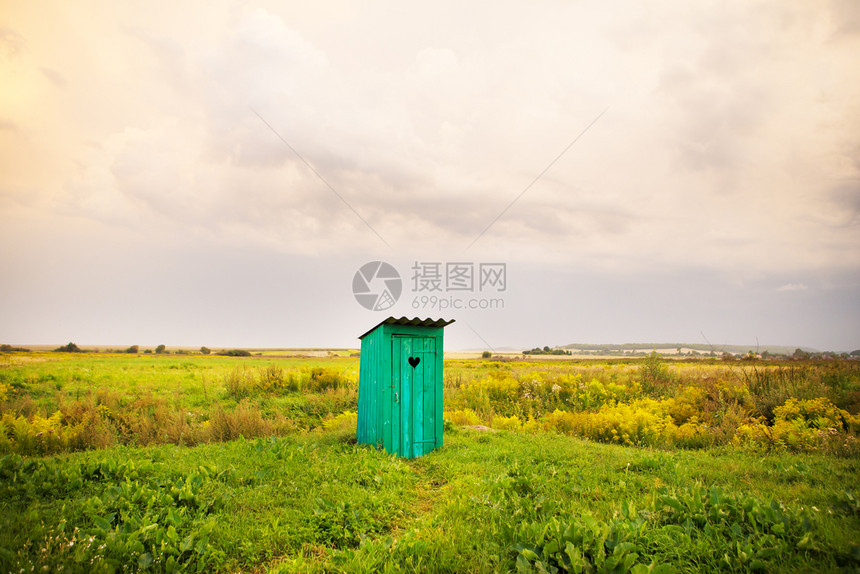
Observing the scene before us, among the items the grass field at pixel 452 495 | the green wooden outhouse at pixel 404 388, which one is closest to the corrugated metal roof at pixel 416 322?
the green wooden outhouse at pixel 404 388

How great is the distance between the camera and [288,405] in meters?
14.4

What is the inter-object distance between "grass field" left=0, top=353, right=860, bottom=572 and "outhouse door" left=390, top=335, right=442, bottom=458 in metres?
0.54

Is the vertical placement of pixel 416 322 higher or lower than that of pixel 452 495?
higher

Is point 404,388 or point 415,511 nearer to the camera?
point 415,511

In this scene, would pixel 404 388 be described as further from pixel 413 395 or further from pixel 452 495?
pixel 452 495

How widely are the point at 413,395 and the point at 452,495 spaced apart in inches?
111

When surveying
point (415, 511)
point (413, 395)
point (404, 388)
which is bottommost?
point (415, 511)

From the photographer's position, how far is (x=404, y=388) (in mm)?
8523

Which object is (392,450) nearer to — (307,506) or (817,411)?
(307,506)

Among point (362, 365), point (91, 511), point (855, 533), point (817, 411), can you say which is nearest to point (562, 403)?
point (817, 411)

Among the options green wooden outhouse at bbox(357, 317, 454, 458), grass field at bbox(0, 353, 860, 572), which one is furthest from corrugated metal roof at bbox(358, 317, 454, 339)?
grass field at bbox(0, 353, 860, 572)

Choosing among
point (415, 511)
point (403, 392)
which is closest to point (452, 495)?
point (415, 511)

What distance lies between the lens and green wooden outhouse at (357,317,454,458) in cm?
830

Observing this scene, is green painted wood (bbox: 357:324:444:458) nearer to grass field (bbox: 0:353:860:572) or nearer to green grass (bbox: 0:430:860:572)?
grass field (bbox: 0:353:860:572)
